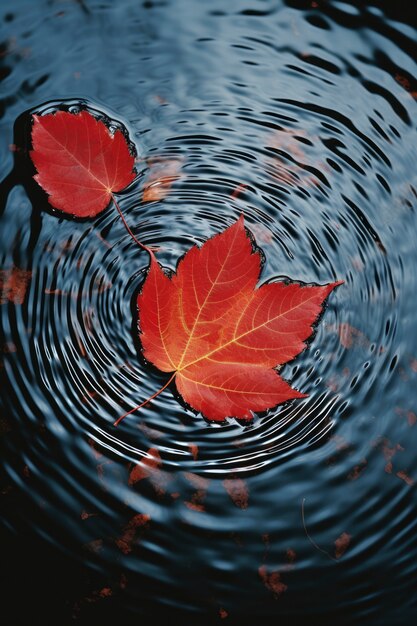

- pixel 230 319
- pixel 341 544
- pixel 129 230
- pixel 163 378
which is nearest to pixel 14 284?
pixel 129 230

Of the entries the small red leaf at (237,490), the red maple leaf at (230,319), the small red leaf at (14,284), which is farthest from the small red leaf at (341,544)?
the small red leaf at (14,284)

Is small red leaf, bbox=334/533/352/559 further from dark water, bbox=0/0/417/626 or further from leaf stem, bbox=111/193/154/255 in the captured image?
leaf stem, bbox=111/193/154/255

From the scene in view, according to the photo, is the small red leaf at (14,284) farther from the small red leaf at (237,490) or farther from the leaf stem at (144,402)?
the small red leaf at (237,490)

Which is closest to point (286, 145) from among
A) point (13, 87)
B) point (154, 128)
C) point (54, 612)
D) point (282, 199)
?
point (282, 199)

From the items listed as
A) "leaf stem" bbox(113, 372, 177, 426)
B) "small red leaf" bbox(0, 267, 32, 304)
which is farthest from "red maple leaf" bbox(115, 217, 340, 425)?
"small red leaf" bbox(0, 267, 32, 304)

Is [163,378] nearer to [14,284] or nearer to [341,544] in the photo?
[14,284]

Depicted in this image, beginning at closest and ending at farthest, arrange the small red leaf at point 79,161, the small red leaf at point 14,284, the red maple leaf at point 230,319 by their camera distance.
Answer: the red maple leaf at point 230,319, the small red leaf at point 79,161, the small red leaf at point 14,284
